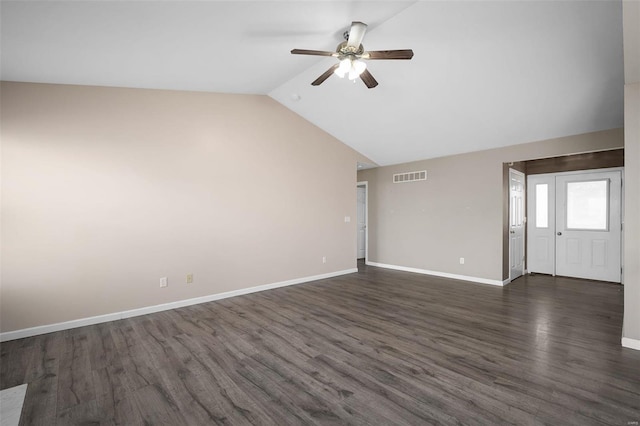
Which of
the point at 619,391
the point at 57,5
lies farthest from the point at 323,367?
the point at 57,5

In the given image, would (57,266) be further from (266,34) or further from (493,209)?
(493,209)

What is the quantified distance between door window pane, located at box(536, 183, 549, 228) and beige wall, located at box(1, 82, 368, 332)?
4748 millimetres

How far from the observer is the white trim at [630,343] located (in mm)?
2828

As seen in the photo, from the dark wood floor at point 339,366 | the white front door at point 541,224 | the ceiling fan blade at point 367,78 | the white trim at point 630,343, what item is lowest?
the dark wood floor at point 339,366

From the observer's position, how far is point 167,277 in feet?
13.4

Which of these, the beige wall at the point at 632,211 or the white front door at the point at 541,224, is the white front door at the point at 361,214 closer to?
the white front door at the point at 541,224

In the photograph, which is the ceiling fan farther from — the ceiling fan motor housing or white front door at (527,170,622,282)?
white front door at (527,170,622,282)

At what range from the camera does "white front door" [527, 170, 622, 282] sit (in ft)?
17.9

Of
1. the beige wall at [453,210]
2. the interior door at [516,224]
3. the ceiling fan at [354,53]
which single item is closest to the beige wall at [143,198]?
the beige wall at [453,210]

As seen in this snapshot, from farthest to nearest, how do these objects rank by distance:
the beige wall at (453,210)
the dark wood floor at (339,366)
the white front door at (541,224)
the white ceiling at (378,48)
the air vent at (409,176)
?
the air vent at (409,176), the white front door at (541,224), the beige wall at (453,210), the white ceiling at (378,48), the dark wood floor at (339,366)

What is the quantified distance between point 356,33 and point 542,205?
18.9 ft

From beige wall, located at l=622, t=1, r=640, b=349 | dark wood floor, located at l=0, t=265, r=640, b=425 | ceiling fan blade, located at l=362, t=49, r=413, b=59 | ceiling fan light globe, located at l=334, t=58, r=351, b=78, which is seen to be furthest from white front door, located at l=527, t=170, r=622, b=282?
ceiling fan light globe, located at l=334, t=58, r=351, b=78

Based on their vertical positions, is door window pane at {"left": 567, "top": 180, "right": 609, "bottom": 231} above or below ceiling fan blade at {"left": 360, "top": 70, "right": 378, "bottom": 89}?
below

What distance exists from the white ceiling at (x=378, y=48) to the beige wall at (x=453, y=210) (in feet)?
1.09
